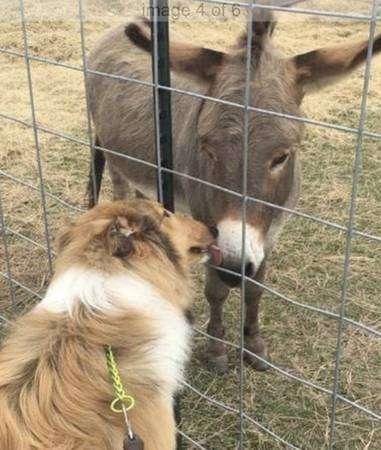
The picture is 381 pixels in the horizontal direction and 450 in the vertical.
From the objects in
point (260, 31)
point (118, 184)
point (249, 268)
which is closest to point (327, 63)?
point (260, 31)

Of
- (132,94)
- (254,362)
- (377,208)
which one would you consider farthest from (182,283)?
(377,208)

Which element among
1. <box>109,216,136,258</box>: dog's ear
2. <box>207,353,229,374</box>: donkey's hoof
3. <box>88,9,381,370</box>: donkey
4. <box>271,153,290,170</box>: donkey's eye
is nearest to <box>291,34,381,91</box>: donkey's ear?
<box>88,9,381,370</box>: donkey

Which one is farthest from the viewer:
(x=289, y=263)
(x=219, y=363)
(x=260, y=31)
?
(x=289, y=263)

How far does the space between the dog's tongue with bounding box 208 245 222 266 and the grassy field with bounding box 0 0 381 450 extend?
949mm

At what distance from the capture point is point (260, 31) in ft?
Answer: 9.25

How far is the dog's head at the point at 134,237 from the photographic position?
1854 millimetres

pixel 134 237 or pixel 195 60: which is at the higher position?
pixel 195 60

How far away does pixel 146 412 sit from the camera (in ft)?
5.98

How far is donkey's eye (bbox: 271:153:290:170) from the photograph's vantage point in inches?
103

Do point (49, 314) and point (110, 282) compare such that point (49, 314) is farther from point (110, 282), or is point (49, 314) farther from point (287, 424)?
point (287, 424)

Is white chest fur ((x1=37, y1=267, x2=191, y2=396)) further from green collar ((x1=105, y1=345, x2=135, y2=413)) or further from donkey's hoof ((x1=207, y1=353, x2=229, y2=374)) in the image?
donkey's hoof ((x1=207, y1=353, x2=229, y2=374))

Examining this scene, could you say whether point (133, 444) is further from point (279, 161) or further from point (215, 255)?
point (279, 161)

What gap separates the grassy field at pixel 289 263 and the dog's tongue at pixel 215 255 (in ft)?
3.11

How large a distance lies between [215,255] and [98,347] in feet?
2.48
